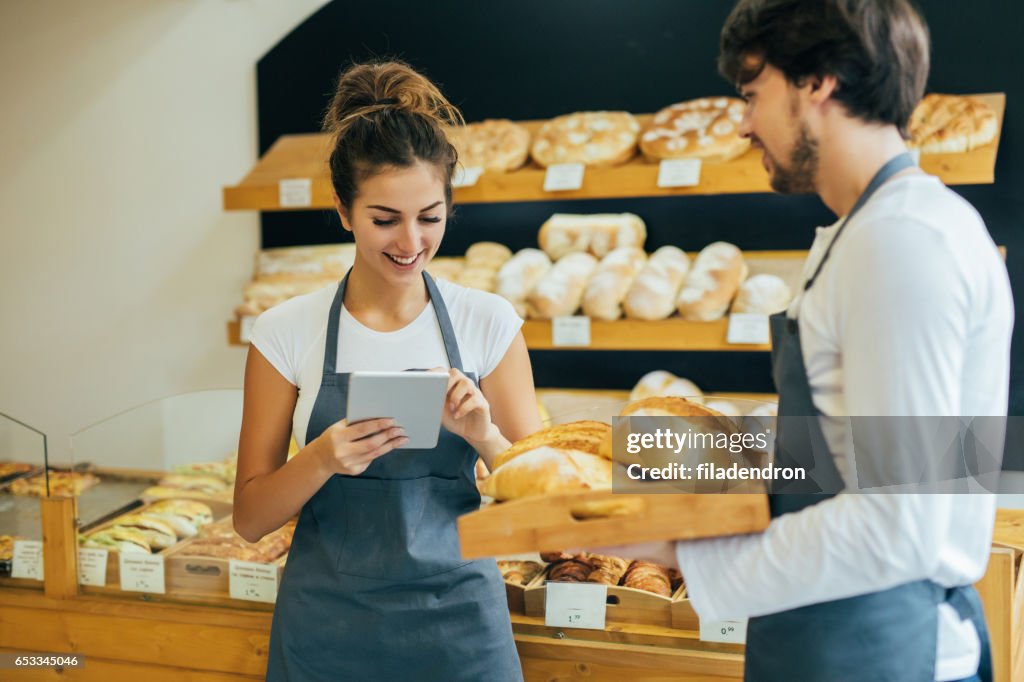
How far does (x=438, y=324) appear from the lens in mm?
1706

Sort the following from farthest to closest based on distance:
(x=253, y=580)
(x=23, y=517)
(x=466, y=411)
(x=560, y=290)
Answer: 1. (x=560, y=290)
2. (x=23, y=517)
3. (x=253, y=580)
4. (x=466, y=411)

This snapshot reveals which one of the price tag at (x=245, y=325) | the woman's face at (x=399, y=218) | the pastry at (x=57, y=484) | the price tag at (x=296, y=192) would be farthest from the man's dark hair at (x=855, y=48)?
the price tag at (x=245, y=325)

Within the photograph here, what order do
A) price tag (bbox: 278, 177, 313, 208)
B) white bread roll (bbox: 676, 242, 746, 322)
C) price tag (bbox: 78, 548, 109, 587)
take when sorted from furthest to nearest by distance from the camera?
price tag (bbox: 278, 177, 313, 208) < white bread roll (bbox: 676, 242, 746, 322) < price tag (bbox: 78, 548, 109, 587)

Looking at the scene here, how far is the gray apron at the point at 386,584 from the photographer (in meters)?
1.61

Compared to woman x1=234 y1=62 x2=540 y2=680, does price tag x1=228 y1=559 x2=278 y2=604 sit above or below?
below

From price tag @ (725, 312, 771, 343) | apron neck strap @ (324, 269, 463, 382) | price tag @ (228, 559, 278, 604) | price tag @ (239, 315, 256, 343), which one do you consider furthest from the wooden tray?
price tag @ (239, 315, 256, 343)

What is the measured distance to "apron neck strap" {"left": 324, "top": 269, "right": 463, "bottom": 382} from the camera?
165 centimetres

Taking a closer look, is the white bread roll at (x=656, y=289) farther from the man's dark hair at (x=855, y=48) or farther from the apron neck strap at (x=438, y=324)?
the man's dark hair at (x=855, y=48)

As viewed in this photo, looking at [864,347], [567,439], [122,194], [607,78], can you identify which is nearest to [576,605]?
[567,439]

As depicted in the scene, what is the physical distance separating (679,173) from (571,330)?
570 mm

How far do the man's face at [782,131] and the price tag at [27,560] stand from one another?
6.34ft

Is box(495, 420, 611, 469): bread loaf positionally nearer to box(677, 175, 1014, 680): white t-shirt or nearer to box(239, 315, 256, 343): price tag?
box(677, 175, 1014, 680): white t-shirt

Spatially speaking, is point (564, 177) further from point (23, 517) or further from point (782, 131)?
point (782, 131)

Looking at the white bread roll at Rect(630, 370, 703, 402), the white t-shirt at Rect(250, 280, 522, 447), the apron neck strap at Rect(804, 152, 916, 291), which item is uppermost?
the apron neck strap at Rect(804, 152, 916, 291)
